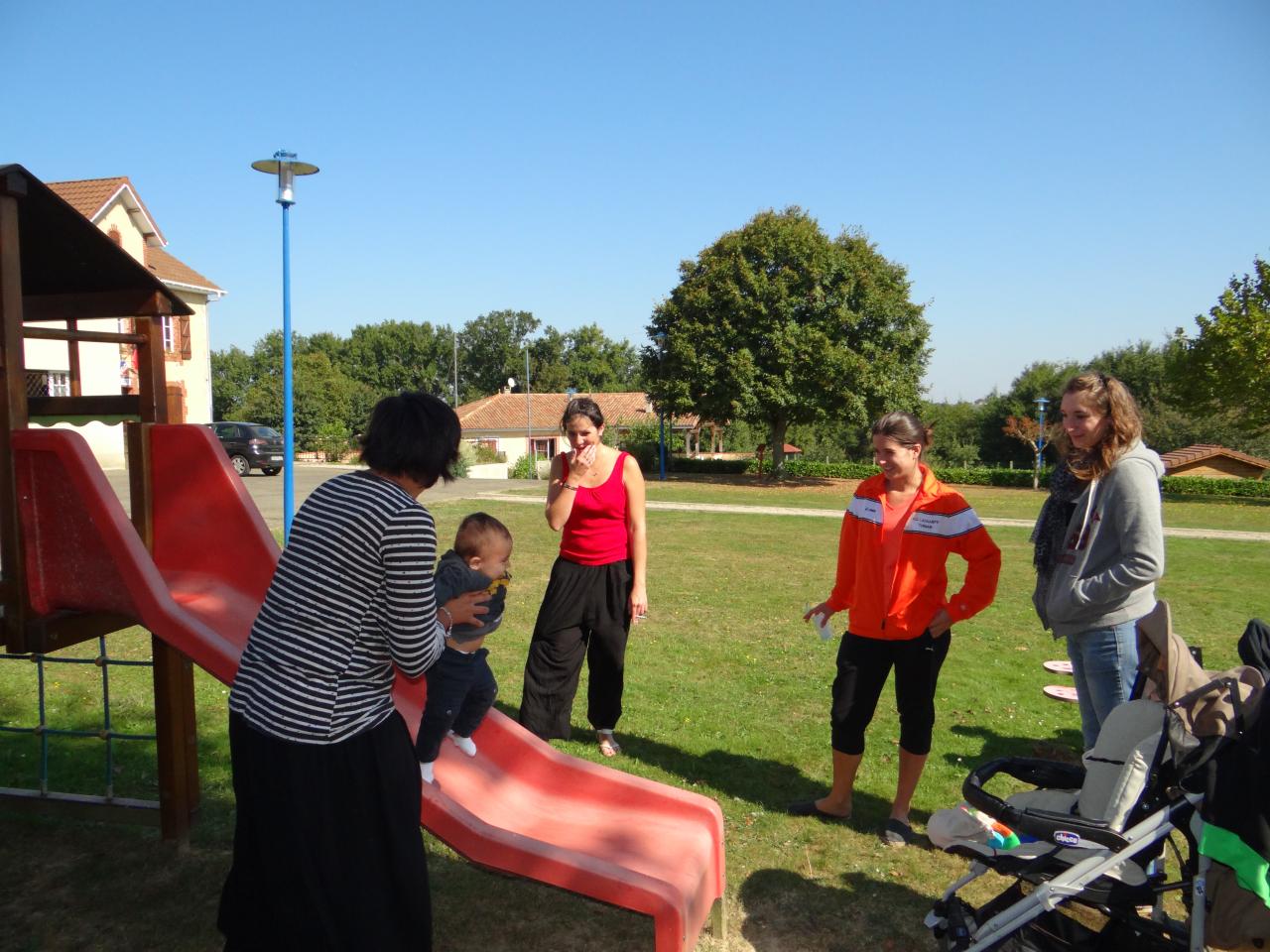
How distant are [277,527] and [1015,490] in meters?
26.0

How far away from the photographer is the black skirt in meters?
2.24

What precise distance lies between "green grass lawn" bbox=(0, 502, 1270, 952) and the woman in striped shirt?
110 centimetres

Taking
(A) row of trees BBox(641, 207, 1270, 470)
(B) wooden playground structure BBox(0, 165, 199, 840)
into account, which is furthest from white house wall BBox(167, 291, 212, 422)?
(B) wooden playground structure BBox(0, 165, 199, 840)

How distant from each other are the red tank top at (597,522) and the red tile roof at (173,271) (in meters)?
28.2

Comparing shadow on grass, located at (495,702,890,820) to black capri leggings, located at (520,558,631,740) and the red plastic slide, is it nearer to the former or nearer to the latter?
black capri leggings, located at (520,558,631,740)

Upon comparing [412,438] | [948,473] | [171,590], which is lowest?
[948,473]

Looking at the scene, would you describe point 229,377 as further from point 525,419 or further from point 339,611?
point 339,611

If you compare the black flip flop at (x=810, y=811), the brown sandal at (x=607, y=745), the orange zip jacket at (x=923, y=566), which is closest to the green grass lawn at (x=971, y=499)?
the brown sandal at (x=607, y=745)

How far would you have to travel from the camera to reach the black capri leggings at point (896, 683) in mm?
3963

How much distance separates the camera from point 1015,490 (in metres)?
32.1

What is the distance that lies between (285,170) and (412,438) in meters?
10.5

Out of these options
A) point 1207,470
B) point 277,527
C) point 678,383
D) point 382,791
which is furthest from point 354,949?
point 1207,470

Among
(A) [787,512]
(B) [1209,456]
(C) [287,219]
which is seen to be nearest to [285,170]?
(C) [287,219]

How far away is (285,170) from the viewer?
1121 centimetres
